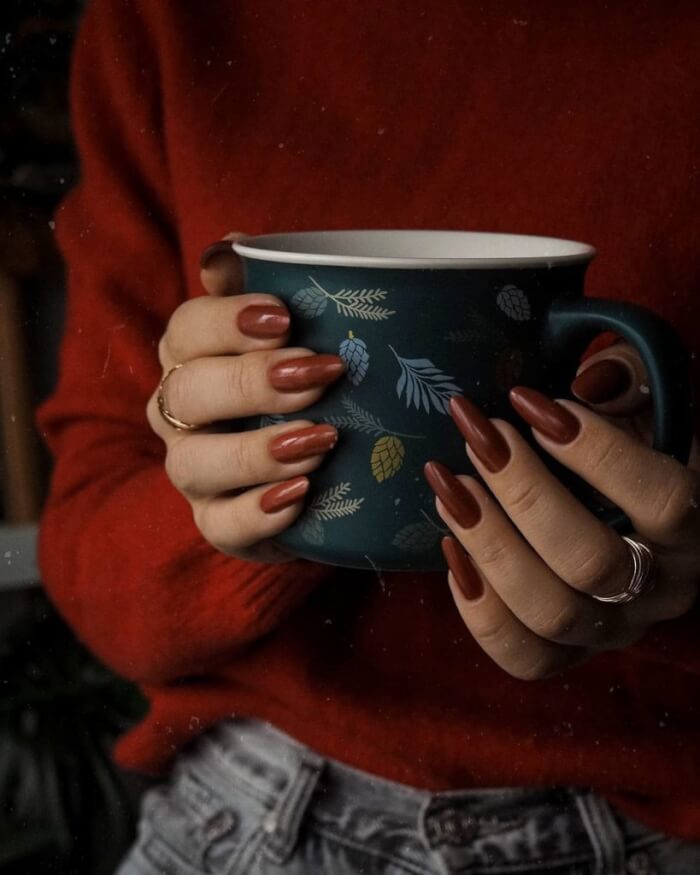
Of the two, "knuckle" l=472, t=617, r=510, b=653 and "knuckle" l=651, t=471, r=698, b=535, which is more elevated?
"knuckle" l=651, t=471, r=698, b=535

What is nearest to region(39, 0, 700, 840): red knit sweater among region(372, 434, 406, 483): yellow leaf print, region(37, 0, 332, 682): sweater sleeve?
region(37, 0, 332, 682): sweater sleeve

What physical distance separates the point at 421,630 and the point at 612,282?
115 millimetres

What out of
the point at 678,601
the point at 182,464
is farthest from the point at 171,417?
the point at 678,601

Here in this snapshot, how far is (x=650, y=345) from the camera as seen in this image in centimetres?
16

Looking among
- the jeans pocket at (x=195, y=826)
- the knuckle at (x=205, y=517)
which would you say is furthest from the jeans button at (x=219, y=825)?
the knuckle at (x=205, y=517)

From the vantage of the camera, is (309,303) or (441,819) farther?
(441,819)

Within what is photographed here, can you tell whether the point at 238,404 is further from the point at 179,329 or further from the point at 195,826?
the point at 195,826

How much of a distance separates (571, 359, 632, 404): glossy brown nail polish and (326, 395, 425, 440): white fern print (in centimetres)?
6

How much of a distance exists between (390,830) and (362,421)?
0.15 m

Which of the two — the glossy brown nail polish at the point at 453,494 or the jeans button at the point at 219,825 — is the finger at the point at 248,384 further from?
the jeans button at the point at 219,825

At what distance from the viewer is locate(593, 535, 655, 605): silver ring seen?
21cm

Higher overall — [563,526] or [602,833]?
[563,526]

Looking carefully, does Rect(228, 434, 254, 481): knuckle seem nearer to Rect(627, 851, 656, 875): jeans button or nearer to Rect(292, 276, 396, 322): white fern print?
Rect(292, 276, 396, 322): white fern print

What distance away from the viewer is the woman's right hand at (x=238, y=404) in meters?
0.17
